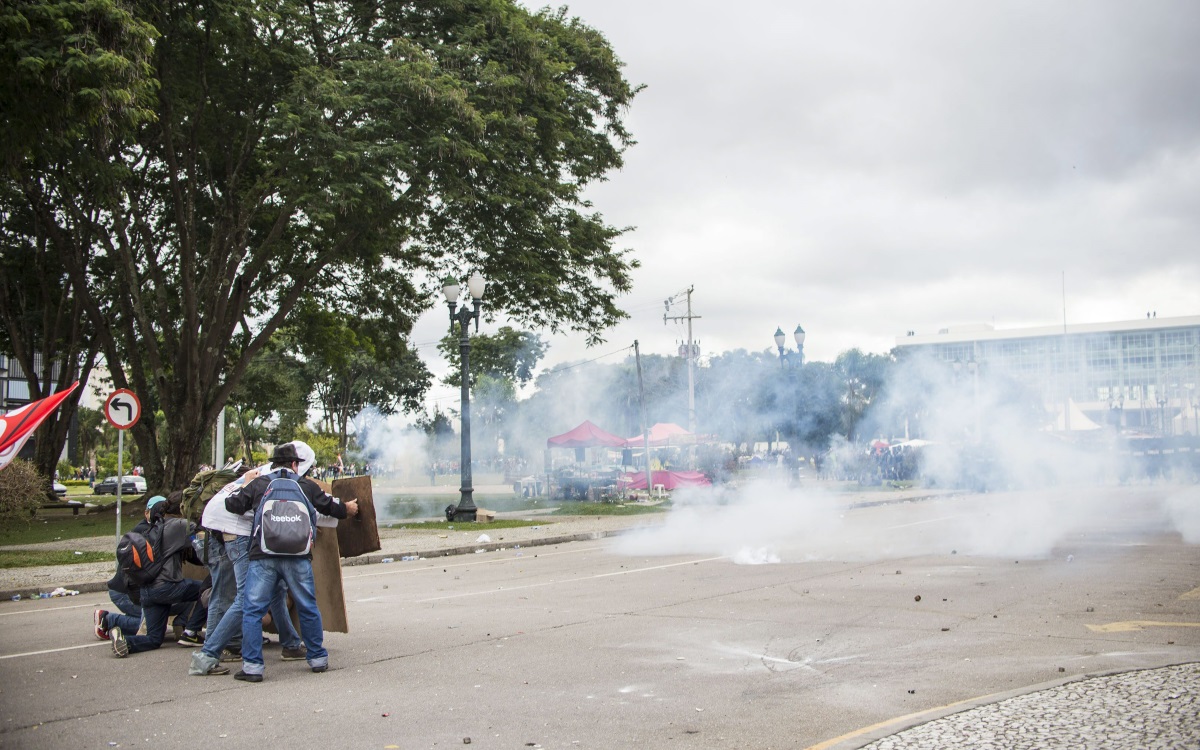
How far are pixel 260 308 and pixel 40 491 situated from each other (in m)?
10.0

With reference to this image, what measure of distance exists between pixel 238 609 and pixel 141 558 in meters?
1.45

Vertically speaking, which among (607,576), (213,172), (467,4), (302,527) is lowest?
(607,576)

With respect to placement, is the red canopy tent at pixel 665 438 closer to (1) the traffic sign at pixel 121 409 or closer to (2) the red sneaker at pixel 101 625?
(1) the traffic sign at pixel 121 409

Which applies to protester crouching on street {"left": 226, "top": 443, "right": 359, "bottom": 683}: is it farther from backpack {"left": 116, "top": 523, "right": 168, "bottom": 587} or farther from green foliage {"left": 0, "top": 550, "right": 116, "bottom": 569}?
green foliage {"left": 0, "top": 550, "right": 116, "bottom": 569}

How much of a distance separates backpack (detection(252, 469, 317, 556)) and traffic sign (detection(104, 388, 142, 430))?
33.6 ft

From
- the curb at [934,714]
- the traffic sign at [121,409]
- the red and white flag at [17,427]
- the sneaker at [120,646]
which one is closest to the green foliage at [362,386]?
the traffic sign at [121,409]

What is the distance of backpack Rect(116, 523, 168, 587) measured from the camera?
8234mm

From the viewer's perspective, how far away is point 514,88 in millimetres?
22891

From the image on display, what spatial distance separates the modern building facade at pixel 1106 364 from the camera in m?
41.8

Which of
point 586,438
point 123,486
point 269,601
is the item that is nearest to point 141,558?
point 269,601

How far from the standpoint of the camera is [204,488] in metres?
8.08

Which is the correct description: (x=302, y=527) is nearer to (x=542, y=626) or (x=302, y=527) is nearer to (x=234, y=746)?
(x=234, y=746)

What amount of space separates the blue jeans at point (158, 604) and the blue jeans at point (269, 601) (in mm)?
1461

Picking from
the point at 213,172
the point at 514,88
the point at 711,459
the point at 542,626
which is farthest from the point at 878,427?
the point at 542,626
